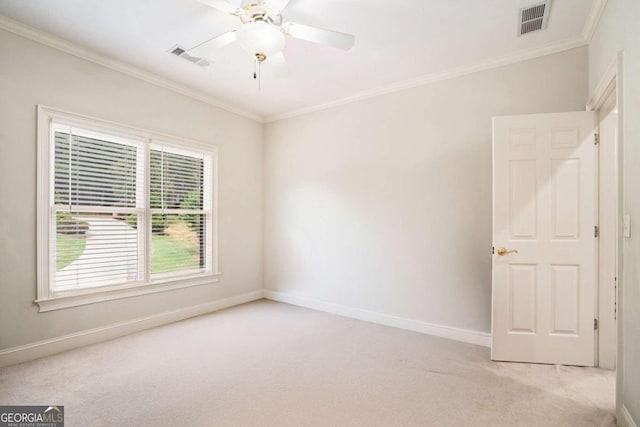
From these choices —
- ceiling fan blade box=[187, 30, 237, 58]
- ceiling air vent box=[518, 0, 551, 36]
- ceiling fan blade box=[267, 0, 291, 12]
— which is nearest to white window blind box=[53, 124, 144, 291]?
ceiling fan blade box=[187, 30, 237, 58]

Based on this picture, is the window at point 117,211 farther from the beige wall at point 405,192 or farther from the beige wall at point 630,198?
the beige wall at point 630,198

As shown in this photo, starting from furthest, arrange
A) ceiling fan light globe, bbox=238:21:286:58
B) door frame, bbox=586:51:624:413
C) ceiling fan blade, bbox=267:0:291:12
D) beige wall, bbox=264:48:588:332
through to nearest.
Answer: beige wall, bbox=264:48:588:332, ceiling fan blade, bbox=267:0:291:12, ceiling fan light globe, bbox=238:21:286:58, door frame, bbox=586:51:624:413

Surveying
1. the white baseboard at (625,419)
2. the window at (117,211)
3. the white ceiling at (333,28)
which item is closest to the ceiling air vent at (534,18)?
the white ceiling at (333,28)

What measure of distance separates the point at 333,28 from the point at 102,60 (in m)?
2.35

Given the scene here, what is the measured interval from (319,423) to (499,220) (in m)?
2.19

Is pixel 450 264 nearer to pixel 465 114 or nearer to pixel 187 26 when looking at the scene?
pixel 465 114

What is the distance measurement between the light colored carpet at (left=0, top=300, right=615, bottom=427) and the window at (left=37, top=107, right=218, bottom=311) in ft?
2.14

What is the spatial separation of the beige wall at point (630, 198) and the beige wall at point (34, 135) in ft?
13.2

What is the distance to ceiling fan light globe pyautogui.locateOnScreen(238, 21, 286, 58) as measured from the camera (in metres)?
2.00

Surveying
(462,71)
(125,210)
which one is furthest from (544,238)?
(125,210)

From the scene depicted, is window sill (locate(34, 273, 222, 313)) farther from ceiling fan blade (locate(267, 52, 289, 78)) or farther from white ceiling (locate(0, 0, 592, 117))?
ceiling fan blade (locate(267, 52, 289, 78))

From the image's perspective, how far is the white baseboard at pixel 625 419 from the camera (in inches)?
67.4

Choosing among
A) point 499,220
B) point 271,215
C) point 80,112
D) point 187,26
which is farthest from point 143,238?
point 499,220

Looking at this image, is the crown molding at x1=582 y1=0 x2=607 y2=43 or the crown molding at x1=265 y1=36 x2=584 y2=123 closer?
the crown molding at x1=582 y1=0 x2=607 y2=43
